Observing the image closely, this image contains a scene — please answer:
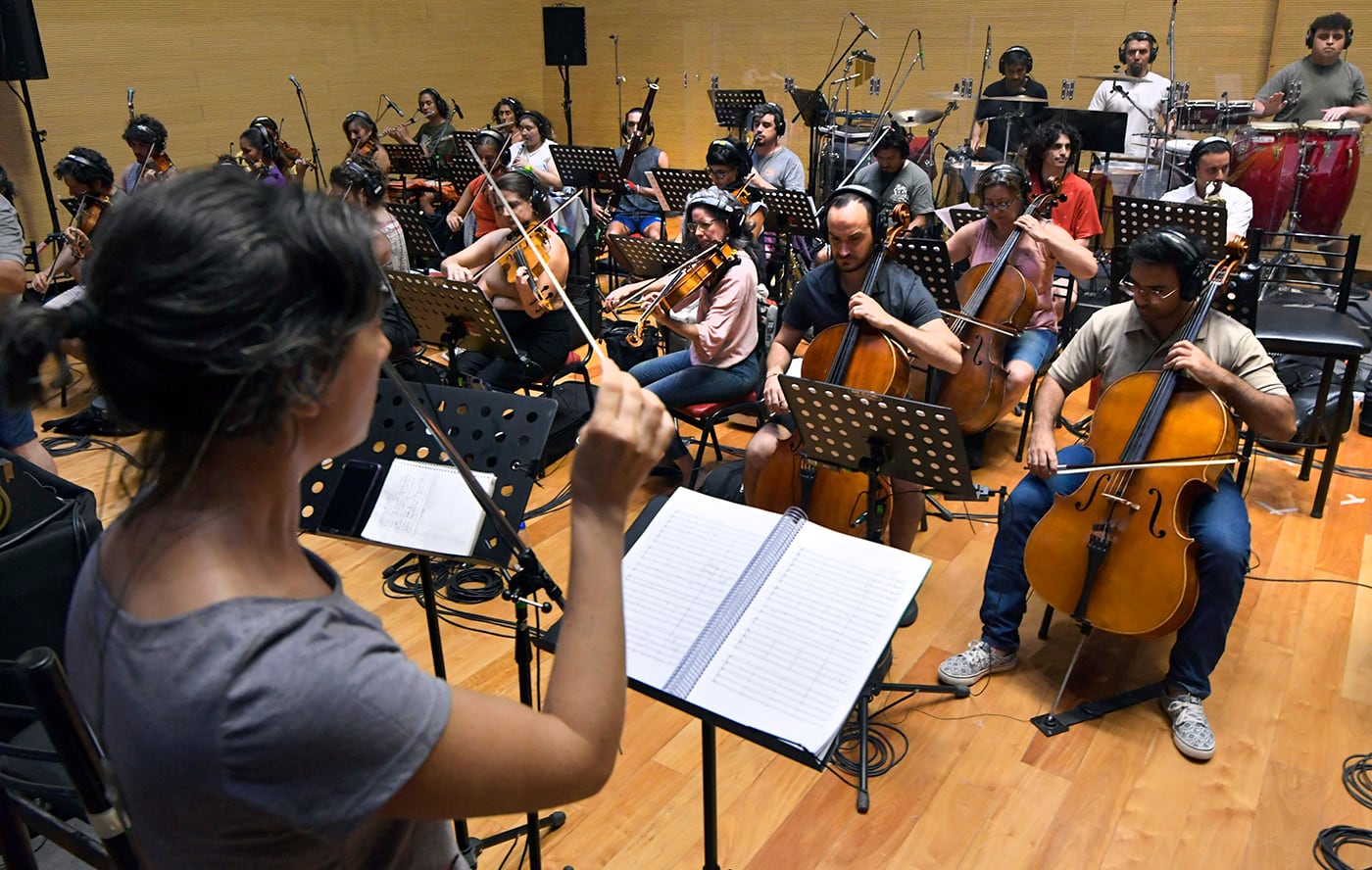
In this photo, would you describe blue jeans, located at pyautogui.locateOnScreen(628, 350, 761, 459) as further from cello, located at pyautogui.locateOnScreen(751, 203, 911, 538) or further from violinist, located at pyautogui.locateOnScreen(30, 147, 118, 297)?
violinist, located at pyautogui.locateOnScreen(30, 147, 118, 297)

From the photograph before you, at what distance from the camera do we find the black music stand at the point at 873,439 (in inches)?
93.0

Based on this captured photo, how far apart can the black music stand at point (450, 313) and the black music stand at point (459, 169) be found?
2.86 m

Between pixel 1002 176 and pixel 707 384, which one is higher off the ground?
pixel 1002 176

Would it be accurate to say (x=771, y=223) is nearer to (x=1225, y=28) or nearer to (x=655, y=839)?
(x=655, y=839)

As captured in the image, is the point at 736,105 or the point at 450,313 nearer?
the point at 450,313

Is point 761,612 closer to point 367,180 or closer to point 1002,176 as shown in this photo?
point 1002,176

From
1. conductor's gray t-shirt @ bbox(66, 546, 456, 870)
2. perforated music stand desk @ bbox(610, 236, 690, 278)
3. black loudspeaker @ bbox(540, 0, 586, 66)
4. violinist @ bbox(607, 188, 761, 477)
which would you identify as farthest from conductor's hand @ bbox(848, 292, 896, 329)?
black loudspeaker @ bbox(540, 0, 586, 66)

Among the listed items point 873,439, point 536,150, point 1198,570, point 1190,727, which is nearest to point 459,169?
point 536,150

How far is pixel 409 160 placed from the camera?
853cm

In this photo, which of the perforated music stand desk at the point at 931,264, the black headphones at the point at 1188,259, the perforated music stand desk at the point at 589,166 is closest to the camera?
the black headphones at the point at 1188,259

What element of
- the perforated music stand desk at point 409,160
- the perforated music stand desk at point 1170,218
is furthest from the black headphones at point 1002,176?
the perforated music stand desk at point 409,160

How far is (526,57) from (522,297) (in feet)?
28.9

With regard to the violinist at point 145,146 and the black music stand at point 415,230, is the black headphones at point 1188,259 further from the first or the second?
the violinist at point 145,146

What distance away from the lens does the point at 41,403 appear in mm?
817
